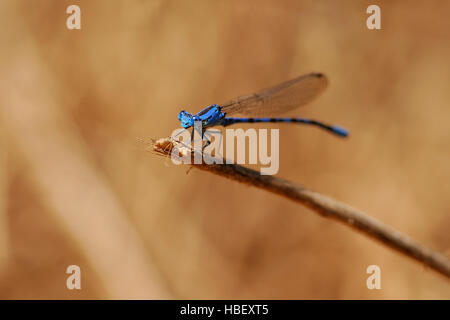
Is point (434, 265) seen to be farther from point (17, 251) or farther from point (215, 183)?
point (17, 251)

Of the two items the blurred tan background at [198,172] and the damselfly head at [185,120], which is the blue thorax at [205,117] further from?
the blurred tan background at [198,172]

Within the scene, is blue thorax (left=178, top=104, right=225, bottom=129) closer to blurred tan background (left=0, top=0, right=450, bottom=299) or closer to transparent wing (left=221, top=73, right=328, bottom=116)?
transparent wing (left=221, top=73, right=328, bottom=116)

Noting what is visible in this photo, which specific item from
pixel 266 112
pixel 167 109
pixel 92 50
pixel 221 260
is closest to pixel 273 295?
pixel 221 260

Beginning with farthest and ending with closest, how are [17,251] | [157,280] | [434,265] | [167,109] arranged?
[167,109] → [17,251] → [157,280] → [434,265]

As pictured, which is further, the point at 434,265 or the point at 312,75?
the point at 312,75

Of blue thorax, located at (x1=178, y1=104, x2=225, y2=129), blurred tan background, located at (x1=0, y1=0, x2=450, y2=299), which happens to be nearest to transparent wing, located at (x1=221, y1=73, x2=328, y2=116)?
blue thorax, located at (x1=178, y1=104, x2=225, y2=129)

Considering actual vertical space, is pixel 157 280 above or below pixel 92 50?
below
